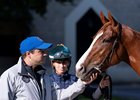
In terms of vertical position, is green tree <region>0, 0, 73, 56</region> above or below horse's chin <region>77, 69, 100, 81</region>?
above

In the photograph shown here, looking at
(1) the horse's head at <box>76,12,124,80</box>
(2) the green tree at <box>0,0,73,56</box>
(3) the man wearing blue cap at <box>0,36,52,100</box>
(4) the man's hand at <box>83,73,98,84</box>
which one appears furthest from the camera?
(2) the green tree at <box>0,0,73,56</box>

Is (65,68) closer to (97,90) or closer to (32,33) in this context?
(97,90)

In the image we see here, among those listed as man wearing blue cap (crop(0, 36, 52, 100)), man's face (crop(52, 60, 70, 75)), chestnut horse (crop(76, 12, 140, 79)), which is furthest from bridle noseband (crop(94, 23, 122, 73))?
man wearing blue cap (crop(0, 36, 52, 100))

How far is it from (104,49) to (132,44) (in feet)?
0.91

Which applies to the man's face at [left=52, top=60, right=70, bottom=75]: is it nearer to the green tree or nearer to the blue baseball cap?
the blue baseball cap

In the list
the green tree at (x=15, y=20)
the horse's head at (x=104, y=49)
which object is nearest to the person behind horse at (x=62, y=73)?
the horse's head at (x=104, y=49)

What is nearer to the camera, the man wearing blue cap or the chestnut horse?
the man wearing blue cap

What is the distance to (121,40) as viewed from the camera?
18.3ft

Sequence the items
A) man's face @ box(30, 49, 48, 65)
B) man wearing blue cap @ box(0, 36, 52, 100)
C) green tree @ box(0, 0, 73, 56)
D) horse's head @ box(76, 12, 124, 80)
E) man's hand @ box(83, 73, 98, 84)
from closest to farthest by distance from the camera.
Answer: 1. man wearing blue cap @ box(0, 36, 52, 100)
2. man's face @ box(30, 49, 48, 65)
3. man's hand @ box(83, 73, 98, 84)
4. horse's head @ box(76, 12, 124, 80)
5. green tree @ box(0, 0, 73, 56)

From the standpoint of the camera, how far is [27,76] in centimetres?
504

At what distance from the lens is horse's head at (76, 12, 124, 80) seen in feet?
18.1

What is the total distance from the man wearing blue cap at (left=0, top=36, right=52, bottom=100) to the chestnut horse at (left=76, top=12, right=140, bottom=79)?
1.75ft

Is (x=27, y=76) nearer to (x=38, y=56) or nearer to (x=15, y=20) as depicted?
(x=38, y=56)

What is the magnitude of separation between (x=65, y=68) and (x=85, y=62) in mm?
203
